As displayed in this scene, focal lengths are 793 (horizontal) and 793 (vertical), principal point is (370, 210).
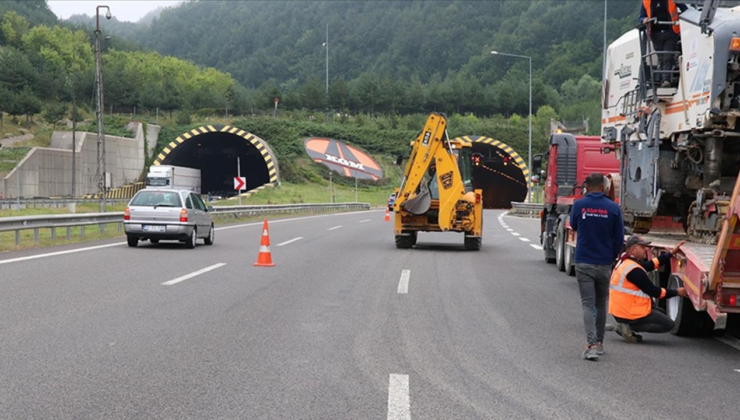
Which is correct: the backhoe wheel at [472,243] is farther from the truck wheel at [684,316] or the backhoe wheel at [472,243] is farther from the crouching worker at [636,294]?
the crouching worker at [636,294]

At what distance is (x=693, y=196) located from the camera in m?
10.2

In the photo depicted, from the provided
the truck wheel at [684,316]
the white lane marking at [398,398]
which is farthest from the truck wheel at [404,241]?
the white lane marking at [398,398]

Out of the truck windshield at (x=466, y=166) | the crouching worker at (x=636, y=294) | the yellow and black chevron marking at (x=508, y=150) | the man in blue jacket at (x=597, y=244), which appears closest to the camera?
the man in blue jacket at (x=597, y=244)

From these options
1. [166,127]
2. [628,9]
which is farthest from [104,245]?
[628,9]

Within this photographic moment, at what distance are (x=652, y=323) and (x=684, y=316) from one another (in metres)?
0.55

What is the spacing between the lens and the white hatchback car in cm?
1902

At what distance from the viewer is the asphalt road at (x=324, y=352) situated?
553cm

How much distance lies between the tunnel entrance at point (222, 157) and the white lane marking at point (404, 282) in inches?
2291

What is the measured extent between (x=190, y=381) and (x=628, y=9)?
153 metres

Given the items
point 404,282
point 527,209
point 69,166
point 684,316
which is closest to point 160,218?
point 404,282

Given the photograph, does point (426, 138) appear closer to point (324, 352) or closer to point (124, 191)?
point (324, 352)

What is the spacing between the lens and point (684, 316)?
853 centimetres

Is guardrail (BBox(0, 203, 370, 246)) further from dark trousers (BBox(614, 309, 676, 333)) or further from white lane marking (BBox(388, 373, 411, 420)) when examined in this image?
dark trousers (BBox(614, 309, 676, 333))

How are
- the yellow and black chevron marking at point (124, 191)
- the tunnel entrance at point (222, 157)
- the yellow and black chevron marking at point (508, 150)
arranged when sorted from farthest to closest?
the yellow and black chevron marking at point (508, 150), the tunnel entrance at point (222, 157), the yellow and black chevron marking at point (124, 191)
